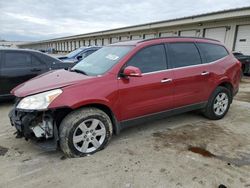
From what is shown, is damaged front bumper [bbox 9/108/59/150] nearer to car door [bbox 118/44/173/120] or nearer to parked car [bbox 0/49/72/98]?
car door [bbox 118/44/173/120]

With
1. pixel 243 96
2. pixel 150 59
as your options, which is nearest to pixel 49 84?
pixel 150 59

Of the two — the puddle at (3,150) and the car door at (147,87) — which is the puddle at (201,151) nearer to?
the car door at (147,87)

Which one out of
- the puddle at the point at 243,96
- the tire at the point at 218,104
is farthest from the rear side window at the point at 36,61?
the puddle at the point at 243,96

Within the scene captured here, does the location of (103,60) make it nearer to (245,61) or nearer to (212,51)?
(212,51)

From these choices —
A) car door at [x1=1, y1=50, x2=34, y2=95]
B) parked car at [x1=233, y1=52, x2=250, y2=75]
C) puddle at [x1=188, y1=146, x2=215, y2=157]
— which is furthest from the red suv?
parked car at [x1=233, y1=52, x2=250, y2=75]

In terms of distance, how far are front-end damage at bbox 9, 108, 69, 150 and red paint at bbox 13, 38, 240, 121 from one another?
10.3 inches

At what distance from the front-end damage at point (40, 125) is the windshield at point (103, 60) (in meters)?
0.94

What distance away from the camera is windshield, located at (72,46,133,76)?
347cm

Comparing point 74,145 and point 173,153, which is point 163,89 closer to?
point 173,153

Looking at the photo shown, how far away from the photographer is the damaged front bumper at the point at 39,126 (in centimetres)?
295

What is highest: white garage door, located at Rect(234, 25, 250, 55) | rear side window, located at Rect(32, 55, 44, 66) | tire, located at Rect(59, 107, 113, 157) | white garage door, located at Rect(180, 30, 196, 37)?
white garage door, located at Rect(180, 30, 196, 37)

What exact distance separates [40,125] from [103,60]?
153cm

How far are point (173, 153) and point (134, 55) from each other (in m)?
1.67

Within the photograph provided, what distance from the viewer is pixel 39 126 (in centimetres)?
302
